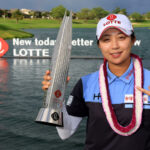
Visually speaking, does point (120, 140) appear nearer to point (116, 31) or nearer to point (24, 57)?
point (116, 31)

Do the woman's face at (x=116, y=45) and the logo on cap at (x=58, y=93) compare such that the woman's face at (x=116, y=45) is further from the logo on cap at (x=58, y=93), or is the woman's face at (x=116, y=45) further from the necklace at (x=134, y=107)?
the logo on cap at (x=58, y=93)

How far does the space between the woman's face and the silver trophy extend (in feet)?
1.16

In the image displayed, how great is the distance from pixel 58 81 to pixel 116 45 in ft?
2.05

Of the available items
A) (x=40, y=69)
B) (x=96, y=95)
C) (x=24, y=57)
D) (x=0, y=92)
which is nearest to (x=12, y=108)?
(x=0, y=92)

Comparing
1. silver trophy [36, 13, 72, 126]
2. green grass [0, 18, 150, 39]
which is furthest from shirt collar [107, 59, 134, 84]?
green grass [0, 18, 150, 39]

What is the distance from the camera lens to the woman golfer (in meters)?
2.82

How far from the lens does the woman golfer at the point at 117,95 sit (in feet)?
9.25

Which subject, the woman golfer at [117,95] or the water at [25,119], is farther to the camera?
the water at [25,119]

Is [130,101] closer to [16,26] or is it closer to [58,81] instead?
[58,81]

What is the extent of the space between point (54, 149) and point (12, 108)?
497 centimetres

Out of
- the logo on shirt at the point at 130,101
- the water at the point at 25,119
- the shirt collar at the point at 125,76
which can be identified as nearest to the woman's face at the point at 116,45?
the shirt collar at the point at 125,76

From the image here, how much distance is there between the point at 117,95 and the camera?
115 inches

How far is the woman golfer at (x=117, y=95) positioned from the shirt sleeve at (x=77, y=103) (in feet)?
0.15

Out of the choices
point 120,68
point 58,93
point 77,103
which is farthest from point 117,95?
point 58,93
